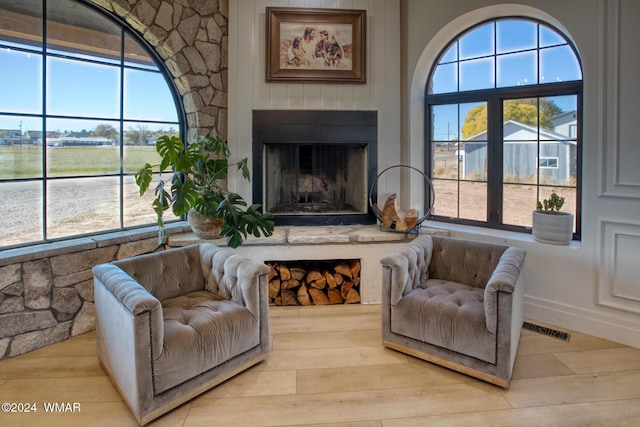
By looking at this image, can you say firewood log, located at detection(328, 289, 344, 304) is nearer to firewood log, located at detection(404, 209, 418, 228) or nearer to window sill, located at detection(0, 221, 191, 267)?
firewood log, located at detection(404, 209, 418, 228)

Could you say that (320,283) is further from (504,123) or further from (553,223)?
(504,123)

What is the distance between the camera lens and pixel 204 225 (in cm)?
337

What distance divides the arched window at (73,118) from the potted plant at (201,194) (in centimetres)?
39

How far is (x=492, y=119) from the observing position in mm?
3570

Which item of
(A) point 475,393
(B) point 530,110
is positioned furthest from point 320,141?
(A) point 475,393

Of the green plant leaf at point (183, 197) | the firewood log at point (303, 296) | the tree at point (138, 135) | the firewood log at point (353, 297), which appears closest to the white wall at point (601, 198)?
the firewood log at point (353, 297)

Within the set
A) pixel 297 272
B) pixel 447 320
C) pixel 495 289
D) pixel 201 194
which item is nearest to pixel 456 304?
pixel 447 320

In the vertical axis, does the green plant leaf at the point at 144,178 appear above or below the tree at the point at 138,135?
below

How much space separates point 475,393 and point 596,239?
155cm

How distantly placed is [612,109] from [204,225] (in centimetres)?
317

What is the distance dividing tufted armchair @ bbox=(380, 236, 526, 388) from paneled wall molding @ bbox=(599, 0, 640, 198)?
88 cm

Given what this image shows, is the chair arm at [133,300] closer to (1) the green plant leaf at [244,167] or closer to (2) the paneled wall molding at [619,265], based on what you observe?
(1) the green plant leaf at [244,167]

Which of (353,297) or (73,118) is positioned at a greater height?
(73,118)

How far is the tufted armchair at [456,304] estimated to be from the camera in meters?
2.22
